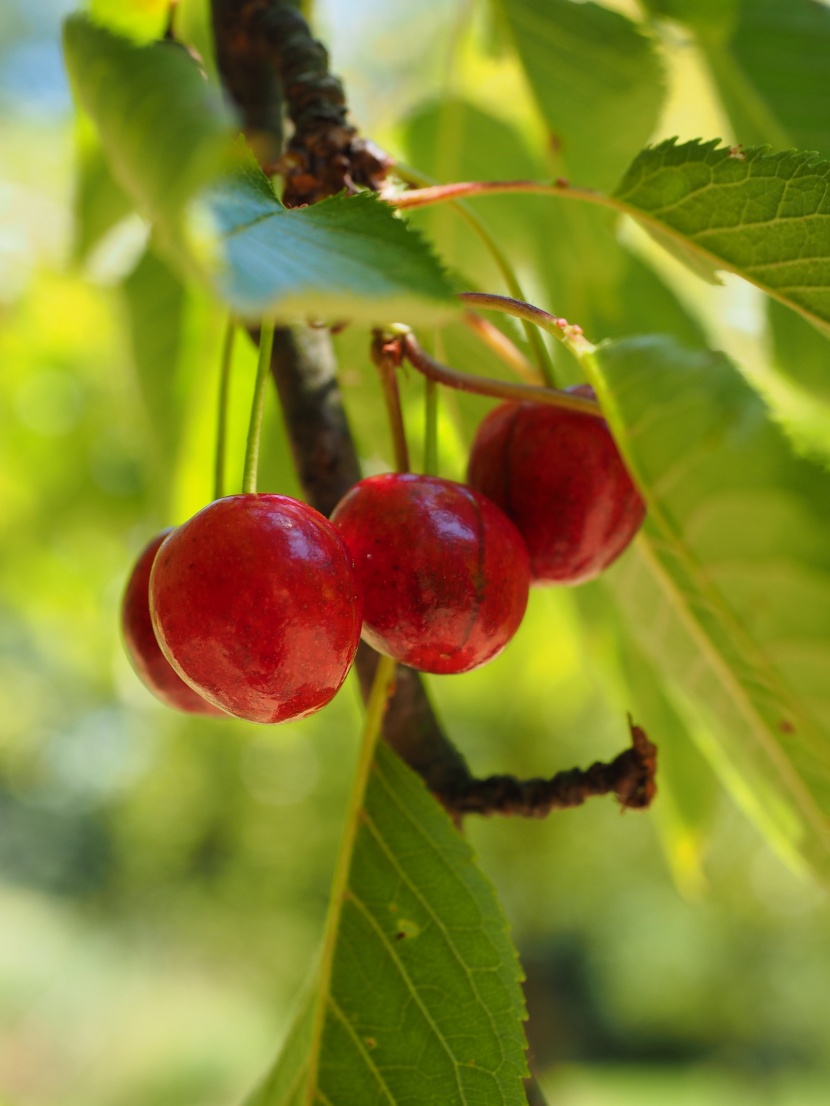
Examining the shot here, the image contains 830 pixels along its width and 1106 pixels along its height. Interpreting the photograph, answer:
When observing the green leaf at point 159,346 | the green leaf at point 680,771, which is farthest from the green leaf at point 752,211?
the green leaf at point 159,346

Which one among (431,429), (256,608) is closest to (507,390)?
(431,429)

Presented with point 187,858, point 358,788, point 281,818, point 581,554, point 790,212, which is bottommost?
point 187,858

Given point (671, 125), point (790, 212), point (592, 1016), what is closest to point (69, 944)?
point (592, 1016)

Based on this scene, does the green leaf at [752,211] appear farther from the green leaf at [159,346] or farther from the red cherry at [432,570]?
the green leaf at [159,346]

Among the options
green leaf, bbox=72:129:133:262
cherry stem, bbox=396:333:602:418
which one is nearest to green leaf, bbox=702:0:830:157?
cherry stem, bbox=396:333:602:418

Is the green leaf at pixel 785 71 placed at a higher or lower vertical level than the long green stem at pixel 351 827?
higher

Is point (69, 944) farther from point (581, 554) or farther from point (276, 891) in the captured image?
point (581, 554)

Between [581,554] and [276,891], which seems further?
[276,891]
